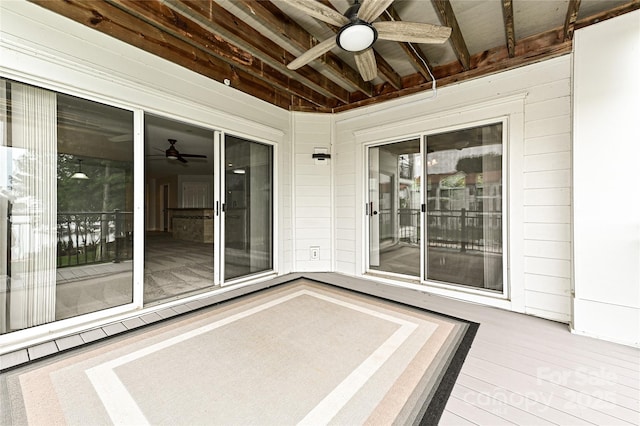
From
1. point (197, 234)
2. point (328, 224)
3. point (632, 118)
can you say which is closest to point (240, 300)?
point (328, 224)

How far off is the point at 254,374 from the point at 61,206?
2.20 metres

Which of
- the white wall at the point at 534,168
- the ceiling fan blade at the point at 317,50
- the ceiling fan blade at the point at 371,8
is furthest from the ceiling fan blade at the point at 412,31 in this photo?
the white wall at the point at 534,168

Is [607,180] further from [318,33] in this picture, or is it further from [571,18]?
[318,33]

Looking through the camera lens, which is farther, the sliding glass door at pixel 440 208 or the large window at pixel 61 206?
the sliding glass door at pixel 440 208

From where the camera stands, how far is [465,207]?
315cm

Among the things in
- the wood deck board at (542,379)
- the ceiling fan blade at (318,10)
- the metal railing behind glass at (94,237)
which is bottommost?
the wood deck board at (542,379)

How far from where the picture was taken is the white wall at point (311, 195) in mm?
4344

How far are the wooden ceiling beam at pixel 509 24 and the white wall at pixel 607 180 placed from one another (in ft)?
1.67

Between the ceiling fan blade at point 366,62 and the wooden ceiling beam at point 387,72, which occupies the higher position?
the wooden ceiling beam at point 387,72

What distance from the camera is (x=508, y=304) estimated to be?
2.81 meters

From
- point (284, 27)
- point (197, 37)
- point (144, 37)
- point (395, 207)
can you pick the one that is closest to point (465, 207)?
point (395, 207)

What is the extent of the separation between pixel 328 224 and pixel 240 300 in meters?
1.96

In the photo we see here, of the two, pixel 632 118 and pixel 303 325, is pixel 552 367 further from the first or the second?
Result: pixel 632 118

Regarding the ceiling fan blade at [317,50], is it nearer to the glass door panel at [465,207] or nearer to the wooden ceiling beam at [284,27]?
the wooden ceiling beam at [284,27]
